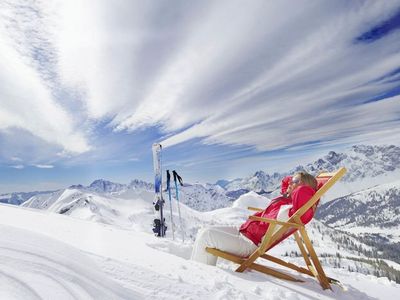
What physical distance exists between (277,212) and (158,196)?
24.7 ft

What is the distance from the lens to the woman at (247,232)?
677cm

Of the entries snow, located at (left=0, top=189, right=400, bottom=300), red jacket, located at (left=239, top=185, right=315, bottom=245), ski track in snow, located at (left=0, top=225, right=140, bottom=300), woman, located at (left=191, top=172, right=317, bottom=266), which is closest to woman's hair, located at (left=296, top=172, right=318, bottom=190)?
woman, located at (left=191, top=172, right=317, bottom=266)

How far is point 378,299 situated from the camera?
6410 mm

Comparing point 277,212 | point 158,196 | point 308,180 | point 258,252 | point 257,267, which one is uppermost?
point 158,196

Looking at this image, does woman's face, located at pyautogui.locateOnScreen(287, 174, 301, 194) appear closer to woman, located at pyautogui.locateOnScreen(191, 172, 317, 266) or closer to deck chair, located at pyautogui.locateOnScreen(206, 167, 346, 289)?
woman, located at pyautogui.locateOnScreen(191, 172, 317, 266)

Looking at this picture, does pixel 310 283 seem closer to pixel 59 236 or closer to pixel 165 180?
pixel 59 236

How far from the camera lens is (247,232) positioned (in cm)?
760

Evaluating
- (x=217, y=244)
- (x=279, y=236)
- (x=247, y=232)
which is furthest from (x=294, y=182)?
(x=217, y=244)

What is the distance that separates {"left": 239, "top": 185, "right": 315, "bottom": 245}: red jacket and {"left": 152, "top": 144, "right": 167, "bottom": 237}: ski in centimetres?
660

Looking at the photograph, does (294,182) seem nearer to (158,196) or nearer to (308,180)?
(308,180)

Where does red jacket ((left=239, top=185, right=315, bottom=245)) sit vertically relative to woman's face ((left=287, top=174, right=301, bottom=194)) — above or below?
below

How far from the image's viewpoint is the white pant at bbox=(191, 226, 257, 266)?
6840 mm

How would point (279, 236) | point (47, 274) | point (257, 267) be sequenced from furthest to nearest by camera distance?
point (279, 236), point (257, 267), point (47, 274)

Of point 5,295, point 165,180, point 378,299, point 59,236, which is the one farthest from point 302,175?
point 165,180
